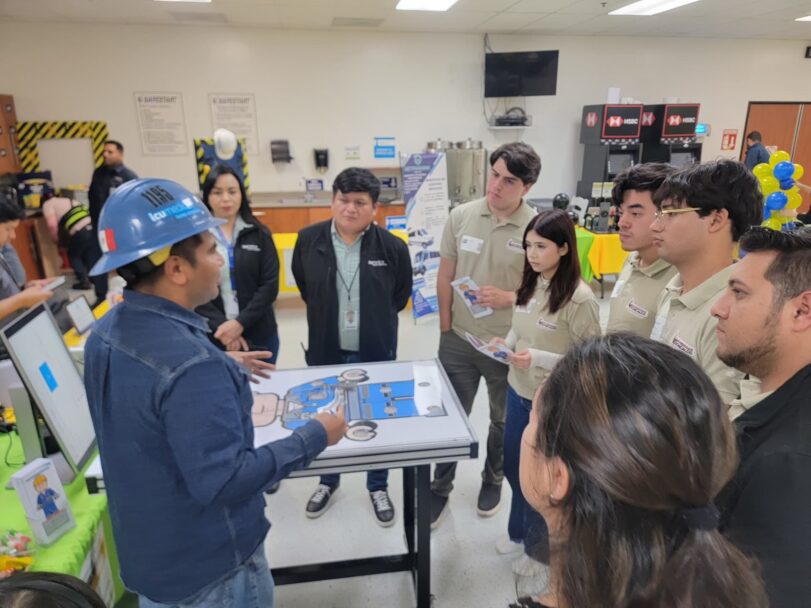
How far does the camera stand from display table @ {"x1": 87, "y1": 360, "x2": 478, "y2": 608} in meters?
1.55

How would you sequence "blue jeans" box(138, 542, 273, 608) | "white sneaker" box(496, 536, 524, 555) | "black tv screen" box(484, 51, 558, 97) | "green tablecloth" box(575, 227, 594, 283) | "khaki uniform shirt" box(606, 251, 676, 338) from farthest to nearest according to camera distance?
1. "black tv screen" box(484, 51, 558, 97)
2. "green tablecloth" box(575, 227, 594, 283)
3. "white sneaker" box(496, 536, 524, 555)
4. "khaki uniform shirt" box(606, 251, 676, 338)
5. "blue jeans" box(138, 542, 273, 608)

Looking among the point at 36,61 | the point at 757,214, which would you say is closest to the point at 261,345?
the point at 757,214

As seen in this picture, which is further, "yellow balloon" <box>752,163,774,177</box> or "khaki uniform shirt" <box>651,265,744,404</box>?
"yellow balloon" <box>752,163,774,177</box>

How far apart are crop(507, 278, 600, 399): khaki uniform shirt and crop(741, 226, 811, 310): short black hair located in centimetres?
82

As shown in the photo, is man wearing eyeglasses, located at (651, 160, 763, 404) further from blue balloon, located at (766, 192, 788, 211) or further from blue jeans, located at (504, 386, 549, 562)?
blue balloon, located at (766, 192, 788, 211)

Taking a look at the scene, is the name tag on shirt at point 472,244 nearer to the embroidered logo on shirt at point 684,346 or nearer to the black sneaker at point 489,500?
the embroidered logo on shirt at point 684,346

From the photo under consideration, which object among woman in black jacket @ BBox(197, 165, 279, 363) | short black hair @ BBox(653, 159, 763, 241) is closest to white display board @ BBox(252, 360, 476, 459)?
woman in black jacket @ BBox(197, 165, 279, 363)

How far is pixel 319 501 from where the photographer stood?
8.51ft

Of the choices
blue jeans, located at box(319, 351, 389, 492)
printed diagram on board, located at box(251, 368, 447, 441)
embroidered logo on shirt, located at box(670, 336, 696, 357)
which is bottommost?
blue jeans, located at box(319, 351, 389, 492)

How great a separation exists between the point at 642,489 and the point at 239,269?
87.2 inches

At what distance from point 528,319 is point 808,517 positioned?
4.07ft

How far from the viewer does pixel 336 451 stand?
151cm

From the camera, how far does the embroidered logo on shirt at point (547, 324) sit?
1989 millimetres

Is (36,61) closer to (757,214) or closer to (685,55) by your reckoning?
(757,214)
